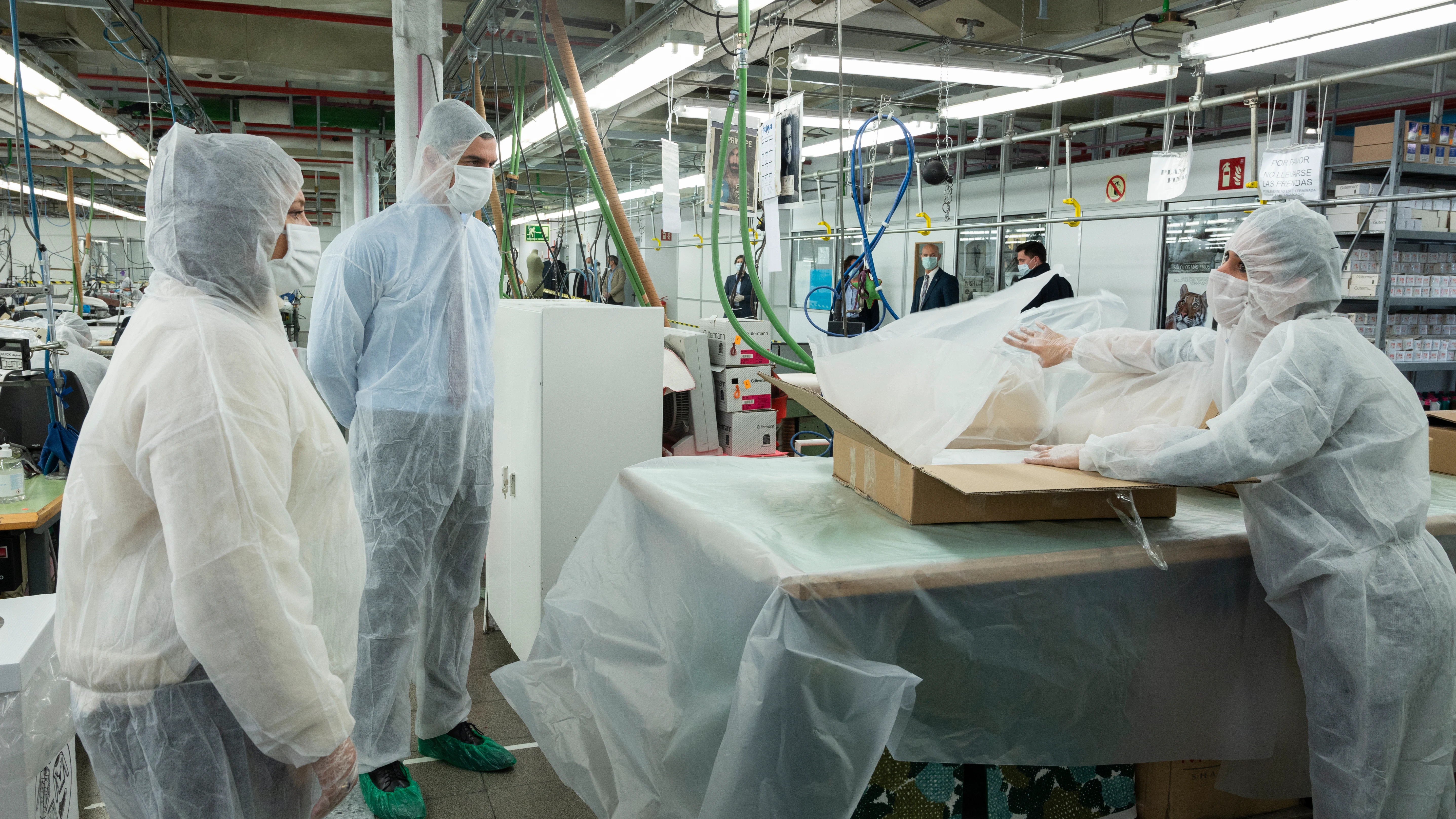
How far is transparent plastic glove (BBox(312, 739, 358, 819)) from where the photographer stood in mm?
1045

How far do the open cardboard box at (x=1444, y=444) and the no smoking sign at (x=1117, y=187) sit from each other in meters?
5.03

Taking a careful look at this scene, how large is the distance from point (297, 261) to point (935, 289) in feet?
20.3

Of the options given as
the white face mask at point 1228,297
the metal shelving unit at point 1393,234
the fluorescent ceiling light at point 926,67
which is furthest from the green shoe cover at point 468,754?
the metal shelving unit at point 1393,234

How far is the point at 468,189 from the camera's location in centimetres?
201

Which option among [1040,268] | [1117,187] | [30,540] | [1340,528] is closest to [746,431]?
[1340,528]

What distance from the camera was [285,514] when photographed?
100cm

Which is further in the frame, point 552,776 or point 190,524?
point 552,776

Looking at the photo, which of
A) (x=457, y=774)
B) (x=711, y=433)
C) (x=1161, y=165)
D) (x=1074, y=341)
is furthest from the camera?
(x=1161, y=165)

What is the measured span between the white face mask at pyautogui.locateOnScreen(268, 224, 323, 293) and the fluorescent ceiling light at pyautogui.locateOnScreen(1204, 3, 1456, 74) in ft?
9.72

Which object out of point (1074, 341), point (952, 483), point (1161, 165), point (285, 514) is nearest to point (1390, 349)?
point (1161, 165)

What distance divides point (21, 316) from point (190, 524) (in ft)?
23.4

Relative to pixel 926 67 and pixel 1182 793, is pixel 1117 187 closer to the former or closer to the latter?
pixel 926 67

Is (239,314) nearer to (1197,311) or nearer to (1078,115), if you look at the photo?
(1197,311)

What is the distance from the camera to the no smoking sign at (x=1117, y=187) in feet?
21.7
